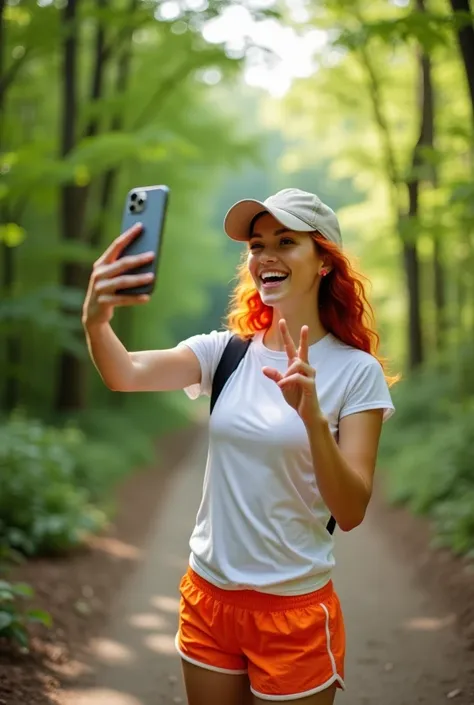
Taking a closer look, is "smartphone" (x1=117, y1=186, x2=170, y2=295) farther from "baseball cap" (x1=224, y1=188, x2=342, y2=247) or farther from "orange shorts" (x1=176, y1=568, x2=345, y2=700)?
"orange shorts" (x1=176, y1=568, x2=345, y2=700)

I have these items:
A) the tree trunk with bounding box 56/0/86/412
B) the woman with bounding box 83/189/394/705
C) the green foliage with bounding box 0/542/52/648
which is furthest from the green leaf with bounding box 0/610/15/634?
the tree trunk with bounding box 56/0/86/412

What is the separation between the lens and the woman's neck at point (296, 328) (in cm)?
268

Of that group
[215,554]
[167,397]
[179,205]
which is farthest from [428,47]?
[167,397]

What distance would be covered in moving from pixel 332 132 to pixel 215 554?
19189 millimetres

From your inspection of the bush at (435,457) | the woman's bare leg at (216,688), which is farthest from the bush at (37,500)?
the woman's bare leg at (216,688)

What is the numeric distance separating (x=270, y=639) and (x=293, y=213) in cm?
132

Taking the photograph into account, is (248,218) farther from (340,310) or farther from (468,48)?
(468,48)

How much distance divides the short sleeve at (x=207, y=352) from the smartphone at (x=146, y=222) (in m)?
0.56

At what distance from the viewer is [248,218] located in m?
2.66

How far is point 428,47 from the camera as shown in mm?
5270

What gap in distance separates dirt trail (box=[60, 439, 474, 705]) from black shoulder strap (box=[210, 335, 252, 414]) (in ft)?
9.02

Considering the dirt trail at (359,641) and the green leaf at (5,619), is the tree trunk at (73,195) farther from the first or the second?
the green leaf at (5,619)

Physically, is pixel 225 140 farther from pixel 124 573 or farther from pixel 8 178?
pixel 124 573

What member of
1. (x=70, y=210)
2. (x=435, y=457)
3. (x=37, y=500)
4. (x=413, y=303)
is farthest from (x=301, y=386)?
(x=413, y=303)
